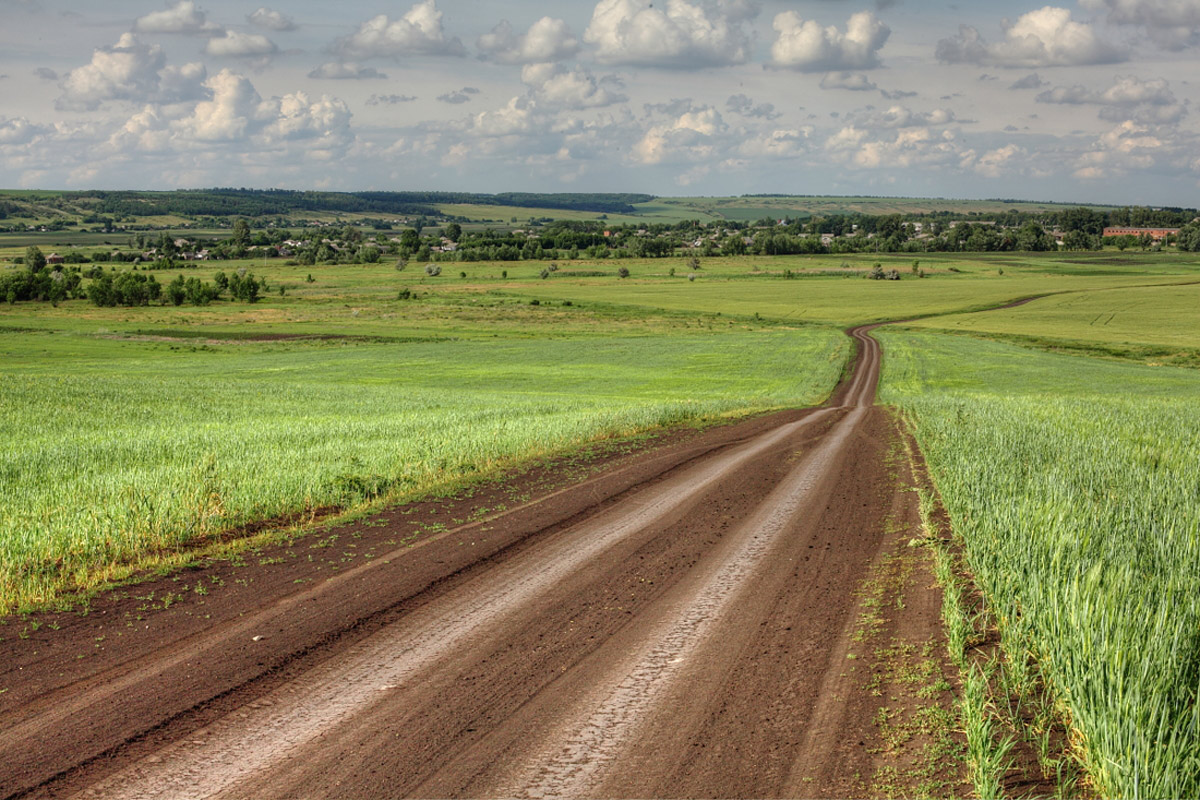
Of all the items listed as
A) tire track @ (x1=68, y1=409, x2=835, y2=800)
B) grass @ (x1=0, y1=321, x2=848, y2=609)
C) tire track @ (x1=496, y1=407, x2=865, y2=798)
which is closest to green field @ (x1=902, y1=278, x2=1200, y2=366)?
grass @ (x1=0, y1=321, x2=848, y2=609)

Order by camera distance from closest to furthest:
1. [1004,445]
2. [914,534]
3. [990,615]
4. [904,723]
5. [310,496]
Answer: [904,723] < [990,615] < [914,534] < [310,496] < [1004,445]

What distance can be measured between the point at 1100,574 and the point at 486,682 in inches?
216

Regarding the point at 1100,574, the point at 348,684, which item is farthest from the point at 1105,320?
the point at 348,684

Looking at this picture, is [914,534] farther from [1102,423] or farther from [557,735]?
[1102,423]

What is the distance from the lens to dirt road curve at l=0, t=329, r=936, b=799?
661 cm

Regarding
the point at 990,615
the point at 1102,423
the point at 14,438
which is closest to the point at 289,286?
the point at 14,438

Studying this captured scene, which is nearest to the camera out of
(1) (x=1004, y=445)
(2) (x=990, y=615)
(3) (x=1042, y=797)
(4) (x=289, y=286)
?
(3) (x=1042, y=797)

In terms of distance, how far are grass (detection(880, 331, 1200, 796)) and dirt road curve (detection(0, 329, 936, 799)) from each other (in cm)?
162

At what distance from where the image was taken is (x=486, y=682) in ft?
26.9

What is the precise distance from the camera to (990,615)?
9.55 m

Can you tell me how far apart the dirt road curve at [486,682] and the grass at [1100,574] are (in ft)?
5.33

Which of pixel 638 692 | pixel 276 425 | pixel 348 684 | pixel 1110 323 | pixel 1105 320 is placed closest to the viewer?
pixel 638 692

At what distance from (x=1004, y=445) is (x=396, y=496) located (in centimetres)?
1162

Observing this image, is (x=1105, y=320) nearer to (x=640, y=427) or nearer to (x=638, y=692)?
(x=640, y=427)
